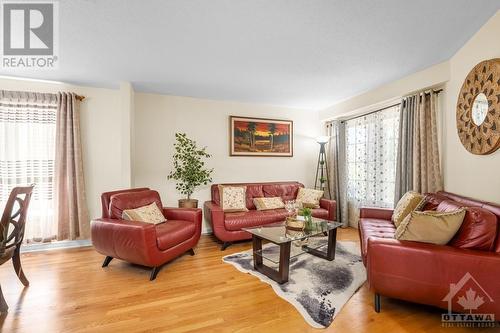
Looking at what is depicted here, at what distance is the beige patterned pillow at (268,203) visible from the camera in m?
3.93

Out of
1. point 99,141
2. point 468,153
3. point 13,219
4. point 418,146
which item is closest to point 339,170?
point 418,146

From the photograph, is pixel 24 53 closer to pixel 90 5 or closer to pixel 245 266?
pixel 90 5

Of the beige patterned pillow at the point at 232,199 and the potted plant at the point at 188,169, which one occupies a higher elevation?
the potted plant at the point at 188,169

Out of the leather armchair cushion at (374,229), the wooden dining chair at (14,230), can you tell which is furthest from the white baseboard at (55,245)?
the leather armchair cushion at (374,229)

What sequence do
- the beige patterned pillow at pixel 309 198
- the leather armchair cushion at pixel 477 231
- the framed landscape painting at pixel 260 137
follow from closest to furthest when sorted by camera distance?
the leather armchair cushion at pixel 477 231
the beige patterned pillow at pixel 309 198
the framed landscape painting at pixel 260 137

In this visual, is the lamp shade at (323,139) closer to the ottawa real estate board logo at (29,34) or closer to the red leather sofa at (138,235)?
the red leather sofa at (138,235)

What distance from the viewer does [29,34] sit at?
2182mm

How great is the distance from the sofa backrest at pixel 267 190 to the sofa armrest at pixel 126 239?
5.37 feet

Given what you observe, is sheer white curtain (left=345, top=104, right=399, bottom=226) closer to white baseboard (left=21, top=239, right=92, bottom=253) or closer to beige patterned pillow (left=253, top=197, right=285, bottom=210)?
beige patterned pillow (left=253, top=197, right=285, bottom=210)

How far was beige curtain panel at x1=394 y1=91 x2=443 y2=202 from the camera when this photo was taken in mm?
2984

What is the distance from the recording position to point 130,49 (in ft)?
8.25

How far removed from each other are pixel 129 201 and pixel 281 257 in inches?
78.3

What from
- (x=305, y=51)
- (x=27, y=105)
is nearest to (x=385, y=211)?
(x=305, y=51)

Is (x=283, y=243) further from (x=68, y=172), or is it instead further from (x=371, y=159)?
(x=68, y=172)
